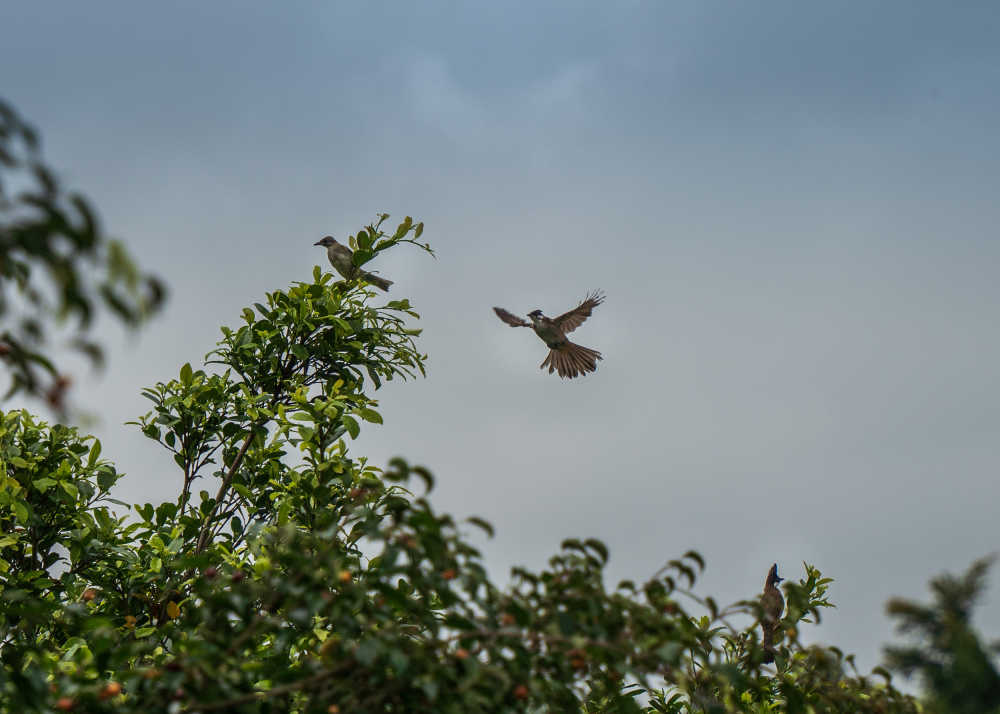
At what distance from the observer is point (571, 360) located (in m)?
8.05

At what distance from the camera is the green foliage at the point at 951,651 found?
2215 mm

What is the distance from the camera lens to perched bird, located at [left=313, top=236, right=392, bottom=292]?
245 inches

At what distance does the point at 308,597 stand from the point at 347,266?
3.98 m

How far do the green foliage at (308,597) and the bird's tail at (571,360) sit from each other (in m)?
2.19

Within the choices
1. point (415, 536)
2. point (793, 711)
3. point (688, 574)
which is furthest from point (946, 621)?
point (415, 536)

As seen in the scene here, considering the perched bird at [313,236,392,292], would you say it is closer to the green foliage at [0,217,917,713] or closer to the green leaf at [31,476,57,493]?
the green foliage at [0,217,917,713]

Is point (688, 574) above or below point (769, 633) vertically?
below

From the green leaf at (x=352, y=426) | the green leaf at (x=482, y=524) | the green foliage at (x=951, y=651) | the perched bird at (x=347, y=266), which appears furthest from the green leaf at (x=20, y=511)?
the green foliage at (x=951, y=651)

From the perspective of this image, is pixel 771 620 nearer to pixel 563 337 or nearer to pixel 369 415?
pixel 369 415

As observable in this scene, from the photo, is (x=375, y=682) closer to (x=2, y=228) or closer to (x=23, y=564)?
(x=2, y=228)

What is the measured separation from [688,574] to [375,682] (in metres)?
0.97

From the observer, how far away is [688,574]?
2.86m

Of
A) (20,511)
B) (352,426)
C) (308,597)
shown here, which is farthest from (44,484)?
(308,597)

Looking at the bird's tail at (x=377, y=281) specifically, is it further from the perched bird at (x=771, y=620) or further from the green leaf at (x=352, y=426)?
the perched bird at (x=771, y=620)
